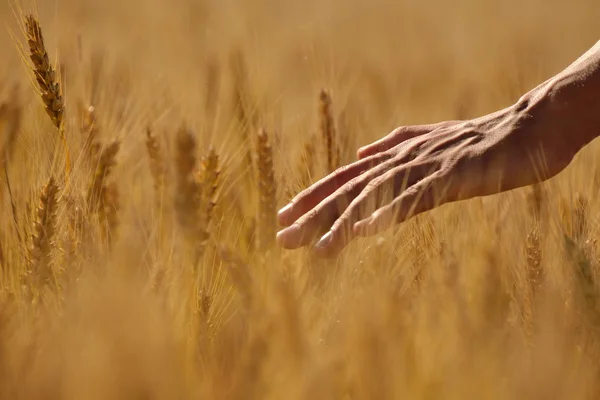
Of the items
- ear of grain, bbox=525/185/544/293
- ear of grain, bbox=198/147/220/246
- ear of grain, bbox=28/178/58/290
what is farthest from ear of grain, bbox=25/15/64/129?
ear of grain, bbox=525/185/544/293

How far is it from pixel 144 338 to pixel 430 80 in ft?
11.3

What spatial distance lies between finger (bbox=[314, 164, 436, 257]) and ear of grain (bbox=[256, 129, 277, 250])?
84 mm

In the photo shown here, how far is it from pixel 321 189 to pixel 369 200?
146 millimetres

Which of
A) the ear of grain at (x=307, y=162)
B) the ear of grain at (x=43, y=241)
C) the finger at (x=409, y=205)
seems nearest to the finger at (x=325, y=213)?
the finger at (x=409, y=205)

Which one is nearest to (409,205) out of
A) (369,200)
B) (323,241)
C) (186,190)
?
(369,200)

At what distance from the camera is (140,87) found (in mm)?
2438

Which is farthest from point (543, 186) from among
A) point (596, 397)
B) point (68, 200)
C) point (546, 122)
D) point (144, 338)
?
point (144, 338)

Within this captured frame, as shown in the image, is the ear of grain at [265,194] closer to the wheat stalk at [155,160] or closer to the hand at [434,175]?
the hand at [434,175]

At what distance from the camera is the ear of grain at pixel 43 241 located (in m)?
1.17

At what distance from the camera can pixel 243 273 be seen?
102 centimetres

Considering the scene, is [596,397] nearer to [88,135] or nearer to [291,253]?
[291,253]

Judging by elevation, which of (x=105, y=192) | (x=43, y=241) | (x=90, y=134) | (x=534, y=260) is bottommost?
(x=534, y=260)

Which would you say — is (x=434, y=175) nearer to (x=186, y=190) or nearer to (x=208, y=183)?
(x=208, y=183)

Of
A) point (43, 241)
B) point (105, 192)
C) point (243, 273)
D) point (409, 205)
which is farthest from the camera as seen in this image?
point (105, 192)
